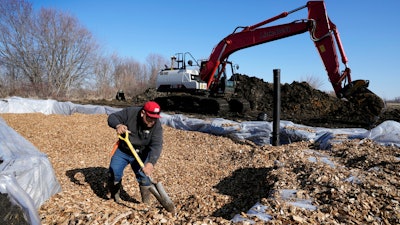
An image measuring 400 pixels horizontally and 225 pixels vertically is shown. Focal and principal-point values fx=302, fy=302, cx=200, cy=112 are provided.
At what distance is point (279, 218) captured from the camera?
2.67m

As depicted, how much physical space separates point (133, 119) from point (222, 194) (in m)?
1.62

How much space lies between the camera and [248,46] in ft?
36.3

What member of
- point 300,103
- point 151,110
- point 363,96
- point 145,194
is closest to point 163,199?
point 145,194

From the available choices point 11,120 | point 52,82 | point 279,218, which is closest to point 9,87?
point 52,82

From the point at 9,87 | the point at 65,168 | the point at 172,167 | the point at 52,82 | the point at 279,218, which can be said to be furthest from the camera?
the point at 52,82

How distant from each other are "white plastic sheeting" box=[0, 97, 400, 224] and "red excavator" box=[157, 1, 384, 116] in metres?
1.77

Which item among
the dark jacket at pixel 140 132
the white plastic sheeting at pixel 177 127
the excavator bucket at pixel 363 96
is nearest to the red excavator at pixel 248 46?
the excavator bucket at pixel 363 96

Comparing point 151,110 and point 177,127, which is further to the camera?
point 177,127

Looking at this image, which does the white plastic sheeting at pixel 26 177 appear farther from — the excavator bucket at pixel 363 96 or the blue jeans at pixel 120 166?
the excavator bucket at pixel 363 96

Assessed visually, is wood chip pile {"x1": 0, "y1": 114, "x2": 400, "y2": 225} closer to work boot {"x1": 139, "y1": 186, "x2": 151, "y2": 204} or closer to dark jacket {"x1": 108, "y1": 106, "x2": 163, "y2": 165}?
work boot {"x1": 139, "y1": 186, "x2": 151, "y2": 204}

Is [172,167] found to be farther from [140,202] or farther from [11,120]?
[11,120]

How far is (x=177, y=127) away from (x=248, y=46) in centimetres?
424

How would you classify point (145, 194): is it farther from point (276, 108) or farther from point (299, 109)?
point (299, 109)

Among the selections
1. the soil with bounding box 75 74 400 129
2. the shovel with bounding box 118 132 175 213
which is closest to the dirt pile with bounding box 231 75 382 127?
the soil with bounding box 75 74 400 129
